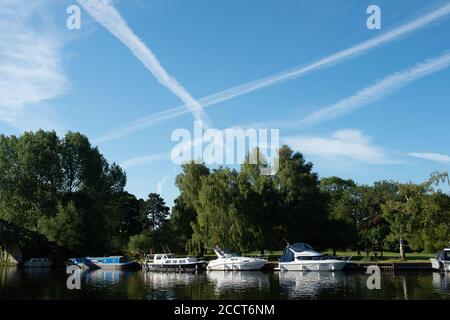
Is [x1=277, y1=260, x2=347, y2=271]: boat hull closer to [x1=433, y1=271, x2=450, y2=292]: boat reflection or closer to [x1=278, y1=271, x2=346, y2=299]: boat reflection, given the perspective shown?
[x1=278, y1=271, x2=346, y2=299]: boat reflection

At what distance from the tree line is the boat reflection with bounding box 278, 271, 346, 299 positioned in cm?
1229

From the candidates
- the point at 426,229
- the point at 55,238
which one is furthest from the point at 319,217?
the point at 55,238

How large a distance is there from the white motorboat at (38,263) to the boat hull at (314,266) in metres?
39.0

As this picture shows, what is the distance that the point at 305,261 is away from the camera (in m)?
57.8

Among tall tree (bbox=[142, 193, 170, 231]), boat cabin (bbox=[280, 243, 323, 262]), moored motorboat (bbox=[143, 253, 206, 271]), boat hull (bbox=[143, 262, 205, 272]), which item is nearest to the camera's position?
boat cabin (bbox=[280, 243, 323, 262])

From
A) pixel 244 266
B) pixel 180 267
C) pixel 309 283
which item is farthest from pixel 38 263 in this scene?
pixel 309 283

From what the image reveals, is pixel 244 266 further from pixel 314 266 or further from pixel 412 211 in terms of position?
pixel 412 211

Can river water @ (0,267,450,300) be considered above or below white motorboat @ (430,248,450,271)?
below

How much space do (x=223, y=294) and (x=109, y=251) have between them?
166 ft

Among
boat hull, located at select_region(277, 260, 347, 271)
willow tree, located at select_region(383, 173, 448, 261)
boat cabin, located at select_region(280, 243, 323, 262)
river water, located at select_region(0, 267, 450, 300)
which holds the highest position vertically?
willow tree, located at select_region(383, 173, 448, 261)

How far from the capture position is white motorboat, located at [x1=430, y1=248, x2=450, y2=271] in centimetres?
5354

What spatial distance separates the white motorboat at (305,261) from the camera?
55906 millimetres

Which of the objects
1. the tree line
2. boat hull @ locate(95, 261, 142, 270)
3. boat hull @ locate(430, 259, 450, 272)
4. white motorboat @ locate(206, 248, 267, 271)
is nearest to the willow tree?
the tree line
